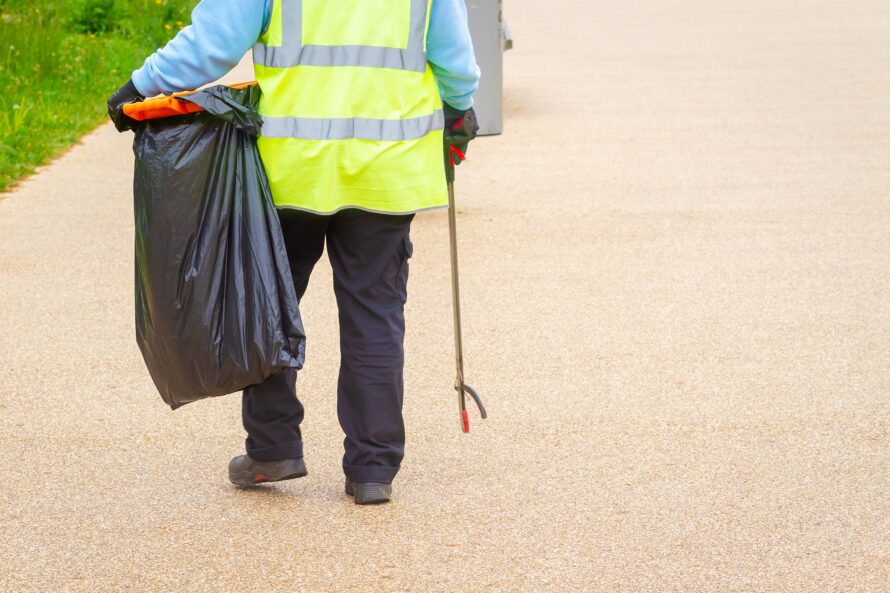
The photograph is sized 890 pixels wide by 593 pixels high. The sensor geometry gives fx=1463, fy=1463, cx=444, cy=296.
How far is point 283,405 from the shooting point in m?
4.30

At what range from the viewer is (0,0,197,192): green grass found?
11125mm

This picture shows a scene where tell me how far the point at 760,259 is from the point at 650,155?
3556 millimetres

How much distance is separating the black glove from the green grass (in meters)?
5.99

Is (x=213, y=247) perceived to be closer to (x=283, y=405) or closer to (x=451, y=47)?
(x=283, y=405)

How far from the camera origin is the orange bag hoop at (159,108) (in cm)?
388

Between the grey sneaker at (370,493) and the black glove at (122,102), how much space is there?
4.00 ft

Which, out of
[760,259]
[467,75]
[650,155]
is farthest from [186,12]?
[467,75]

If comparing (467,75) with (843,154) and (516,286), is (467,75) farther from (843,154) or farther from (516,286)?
(843,154)

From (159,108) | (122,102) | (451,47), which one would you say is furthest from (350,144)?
(122,102)

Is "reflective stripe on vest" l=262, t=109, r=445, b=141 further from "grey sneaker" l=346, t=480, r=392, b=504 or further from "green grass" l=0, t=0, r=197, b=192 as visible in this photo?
"green grass" l=0, t=0, r=197, b=192

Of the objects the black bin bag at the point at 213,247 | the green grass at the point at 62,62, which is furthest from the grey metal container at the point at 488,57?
the black bin bag at the point at 213,247

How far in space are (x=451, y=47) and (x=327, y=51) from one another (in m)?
0.37

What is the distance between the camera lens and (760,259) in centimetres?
766

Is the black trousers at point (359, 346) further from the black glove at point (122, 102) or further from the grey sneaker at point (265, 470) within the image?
the black glove at point (122, 102)
